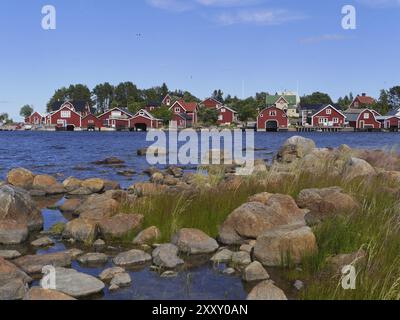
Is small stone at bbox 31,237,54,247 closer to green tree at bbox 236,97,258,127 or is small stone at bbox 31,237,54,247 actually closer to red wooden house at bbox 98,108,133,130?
red wooden house at bbox 98,108,133,130

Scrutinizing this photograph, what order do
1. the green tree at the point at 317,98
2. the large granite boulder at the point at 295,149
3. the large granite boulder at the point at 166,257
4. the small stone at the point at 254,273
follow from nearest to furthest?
the small stone at the point at 254,273, the large granite boulder at the point at 166,257, the large granite boulder at the point at 295,149, the green tree at the point at 317,98

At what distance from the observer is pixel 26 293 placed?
5.85 m

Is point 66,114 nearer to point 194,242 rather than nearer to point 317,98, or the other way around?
point 317,98

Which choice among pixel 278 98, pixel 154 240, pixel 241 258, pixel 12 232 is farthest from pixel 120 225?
pixel 278 98

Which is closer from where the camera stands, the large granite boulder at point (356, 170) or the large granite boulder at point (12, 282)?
the large granite boulder at point (12, 282)

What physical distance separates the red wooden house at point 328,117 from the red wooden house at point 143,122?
107 ft

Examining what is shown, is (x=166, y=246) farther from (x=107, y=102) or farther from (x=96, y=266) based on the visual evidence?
(x=107, y=102)

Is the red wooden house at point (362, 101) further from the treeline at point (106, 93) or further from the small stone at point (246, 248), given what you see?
the small stone at point (246, 248)

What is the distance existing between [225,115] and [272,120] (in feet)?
42.5

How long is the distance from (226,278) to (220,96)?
14722 centimetres

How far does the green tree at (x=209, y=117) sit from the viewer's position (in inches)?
3996

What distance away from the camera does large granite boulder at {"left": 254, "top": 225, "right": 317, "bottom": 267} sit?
7.07 metres

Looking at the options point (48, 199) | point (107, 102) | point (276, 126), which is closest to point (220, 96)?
point (107, 102)

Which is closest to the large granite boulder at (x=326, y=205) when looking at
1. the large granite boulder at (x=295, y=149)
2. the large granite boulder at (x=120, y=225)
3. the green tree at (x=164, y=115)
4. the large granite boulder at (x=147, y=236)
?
the large granite boulder at (x=147, y=236)
